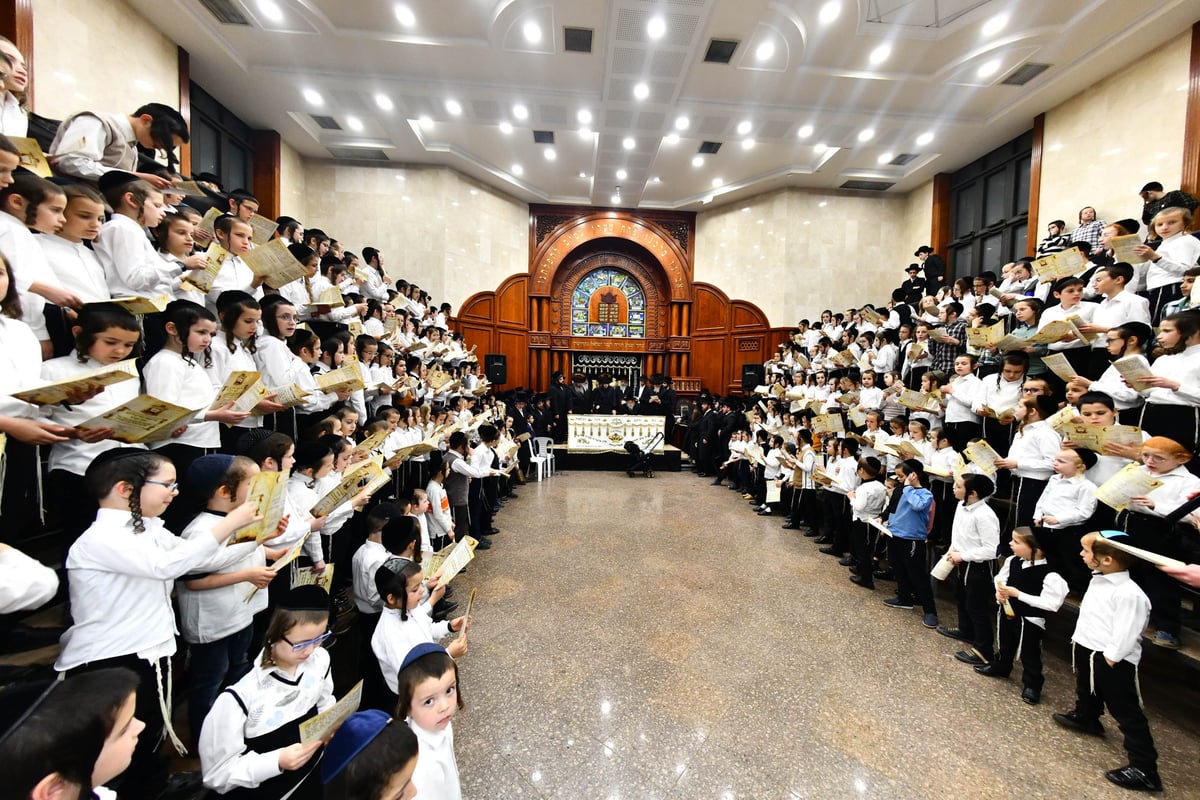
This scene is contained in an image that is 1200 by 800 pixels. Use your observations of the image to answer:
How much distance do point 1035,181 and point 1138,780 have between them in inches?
357

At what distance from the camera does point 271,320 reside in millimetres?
3162

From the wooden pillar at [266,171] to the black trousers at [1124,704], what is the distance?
38.0 feet

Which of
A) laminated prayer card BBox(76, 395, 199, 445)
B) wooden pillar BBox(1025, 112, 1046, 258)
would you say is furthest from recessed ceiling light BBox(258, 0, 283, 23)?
wooden pillar BBox(1025, 112, 1046, 258)

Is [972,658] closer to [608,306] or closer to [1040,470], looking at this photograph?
[1040,470]

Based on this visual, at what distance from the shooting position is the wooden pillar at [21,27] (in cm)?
419

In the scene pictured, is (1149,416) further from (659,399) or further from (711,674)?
(659,399)

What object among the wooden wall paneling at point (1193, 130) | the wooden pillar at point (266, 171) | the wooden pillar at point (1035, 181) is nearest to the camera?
the wooden wall paneling at point (1193, 130)

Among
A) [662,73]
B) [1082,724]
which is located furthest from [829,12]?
[1082,724]

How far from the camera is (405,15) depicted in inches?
235

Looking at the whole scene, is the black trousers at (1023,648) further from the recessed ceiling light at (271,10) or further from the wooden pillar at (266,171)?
the wooden pillar at (266,171)

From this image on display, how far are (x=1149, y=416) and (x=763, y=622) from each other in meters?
2.96

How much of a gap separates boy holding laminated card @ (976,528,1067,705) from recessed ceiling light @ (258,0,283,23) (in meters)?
8.94

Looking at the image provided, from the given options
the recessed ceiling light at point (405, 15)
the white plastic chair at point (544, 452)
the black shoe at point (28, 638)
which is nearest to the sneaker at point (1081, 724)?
the black shoe at point (28, 638)

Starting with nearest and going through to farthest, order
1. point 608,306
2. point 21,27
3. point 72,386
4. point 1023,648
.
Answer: point 72,386
point 1023,648
point 21,27
point 608,306
